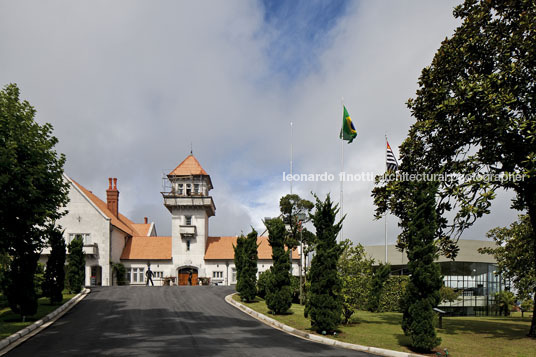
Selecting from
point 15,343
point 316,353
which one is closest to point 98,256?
point 15,343

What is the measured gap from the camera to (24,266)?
20.7 metres

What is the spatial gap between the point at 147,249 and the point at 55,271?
2808cm

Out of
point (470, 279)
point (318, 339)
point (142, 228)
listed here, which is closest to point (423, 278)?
point (318, 339)

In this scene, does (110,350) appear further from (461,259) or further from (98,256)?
(461,259)

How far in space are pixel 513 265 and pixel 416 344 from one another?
60.3 ft

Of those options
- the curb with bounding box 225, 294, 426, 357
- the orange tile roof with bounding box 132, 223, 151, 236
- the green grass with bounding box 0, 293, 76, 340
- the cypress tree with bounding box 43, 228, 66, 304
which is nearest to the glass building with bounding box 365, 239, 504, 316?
the curb with bounding box 225, 294, 426, 357

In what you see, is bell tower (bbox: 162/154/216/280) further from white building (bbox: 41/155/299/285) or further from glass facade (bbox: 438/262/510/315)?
glass facade (bbox: 438/262/510/315)

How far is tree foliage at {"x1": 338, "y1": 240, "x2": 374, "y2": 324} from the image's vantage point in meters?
21.5

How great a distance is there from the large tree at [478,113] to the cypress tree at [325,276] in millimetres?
4730

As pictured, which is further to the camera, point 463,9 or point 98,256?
point 98,256

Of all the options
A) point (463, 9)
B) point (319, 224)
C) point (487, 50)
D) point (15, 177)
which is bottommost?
point (319, 224)

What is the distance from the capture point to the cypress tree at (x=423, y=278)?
14.8 metres

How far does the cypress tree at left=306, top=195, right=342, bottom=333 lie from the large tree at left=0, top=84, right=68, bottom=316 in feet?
46.5

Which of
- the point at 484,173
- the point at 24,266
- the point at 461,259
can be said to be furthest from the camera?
the point at 461,259
